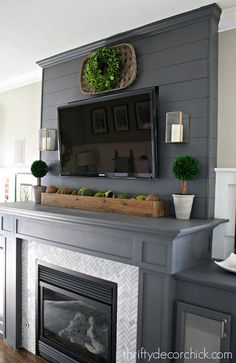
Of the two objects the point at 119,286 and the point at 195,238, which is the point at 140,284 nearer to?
the point at 119,286

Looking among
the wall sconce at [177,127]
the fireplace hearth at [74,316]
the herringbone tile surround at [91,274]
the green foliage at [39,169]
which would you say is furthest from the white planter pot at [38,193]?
the wall sconce at [177,127]

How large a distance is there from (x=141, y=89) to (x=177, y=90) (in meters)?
0.24

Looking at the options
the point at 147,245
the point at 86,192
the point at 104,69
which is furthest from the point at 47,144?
the point at 147,245

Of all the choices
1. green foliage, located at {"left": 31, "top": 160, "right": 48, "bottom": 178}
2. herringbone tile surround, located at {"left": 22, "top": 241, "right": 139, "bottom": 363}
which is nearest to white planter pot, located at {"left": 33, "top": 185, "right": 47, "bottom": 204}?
green foliage, located at {"left": 31, "top": 160, "right": 48, "bottom": 178}

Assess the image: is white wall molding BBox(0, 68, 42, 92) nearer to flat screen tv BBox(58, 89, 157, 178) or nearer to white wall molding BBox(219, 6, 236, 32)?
flat screen tv BBox(58, 89, 157, 178)

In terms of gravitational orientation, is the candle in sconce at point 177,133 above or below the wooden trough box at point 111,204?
above

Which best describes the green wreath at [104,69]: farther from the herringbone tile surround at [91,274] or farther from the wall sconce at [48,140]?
the herringbone tile surround at [91,274]

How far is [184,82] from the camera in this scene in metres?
2.17

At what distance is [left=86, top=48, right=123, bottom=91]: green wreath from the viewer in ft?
7.97

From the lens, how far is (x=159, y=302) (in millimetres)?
1792

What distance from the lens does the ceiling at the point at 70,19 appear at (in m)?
2.06

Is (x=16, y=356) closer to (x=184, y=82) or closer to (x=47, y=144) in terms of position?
(x=47, y=144)

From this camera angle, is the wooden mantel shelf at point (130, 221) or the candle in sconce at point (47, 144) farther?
the candle in sconce at point (47, 144)

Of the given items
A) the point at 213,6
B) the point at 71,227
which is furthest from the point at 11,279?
the point at 213,6
